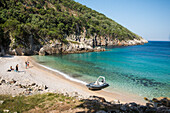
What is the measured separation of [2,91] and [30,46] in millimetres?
36885

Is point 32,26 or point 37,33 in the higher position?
point 32,26

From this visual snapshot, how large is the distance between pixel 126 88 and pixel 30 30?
4374 cm

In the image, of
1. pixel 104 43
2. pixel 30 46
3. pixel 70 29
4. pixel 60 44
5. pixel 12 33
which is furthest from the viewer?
pixel 104 43

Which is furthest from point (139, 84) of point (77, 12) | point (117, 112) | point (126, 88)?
point (77, 12)

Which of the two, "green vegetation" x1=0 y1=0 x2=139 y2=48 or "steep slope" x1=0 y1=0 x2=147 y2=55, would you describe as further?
"green vegetation" x1=0 y1=0 x2=139 y2=48

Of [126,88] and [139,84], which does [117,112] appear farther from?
[139,84]

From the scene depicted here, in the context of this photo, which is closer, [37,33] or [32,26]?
[32,26]

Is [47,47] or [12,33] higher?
[12,33]

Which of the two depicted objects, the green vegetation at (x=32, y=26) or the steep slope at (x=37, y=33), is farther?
the green vegetation at (x=32, y=26)

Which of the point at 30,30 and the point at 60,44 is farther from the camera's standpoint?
the point at 60,44

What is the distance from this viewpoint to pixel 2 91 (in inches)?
426

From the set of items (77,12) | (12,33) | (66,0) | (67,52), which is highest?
(66,0)

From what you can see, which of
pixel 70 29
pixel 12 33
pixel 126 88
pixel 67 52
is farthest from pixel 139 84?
pixel 70 29

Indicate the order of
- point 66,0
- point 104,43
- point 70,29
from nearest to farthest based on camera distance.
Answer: point 70,29 < point 104,43 < point 66,0
